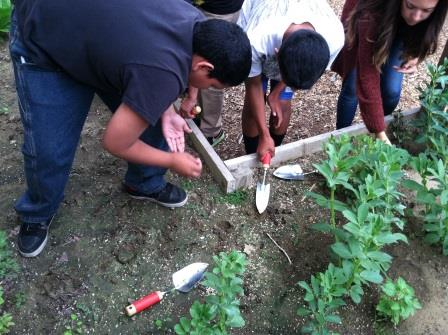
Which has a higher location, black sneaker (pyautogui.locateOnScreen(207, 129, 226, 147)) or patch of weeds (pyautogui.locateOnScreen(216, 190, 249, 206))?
patch of weeds (pyautogui.locateOnScreen(216, 190, 249, 206))

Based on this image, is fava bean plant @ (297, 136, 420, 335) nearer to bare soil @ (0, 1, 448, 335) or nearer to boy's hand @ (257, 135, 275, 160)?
bare soil @ (0, 1, 448, 335)

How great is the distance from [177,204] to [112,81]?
988mm

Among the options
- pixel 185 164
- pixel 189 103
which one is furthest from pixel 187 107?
pixel 185 164

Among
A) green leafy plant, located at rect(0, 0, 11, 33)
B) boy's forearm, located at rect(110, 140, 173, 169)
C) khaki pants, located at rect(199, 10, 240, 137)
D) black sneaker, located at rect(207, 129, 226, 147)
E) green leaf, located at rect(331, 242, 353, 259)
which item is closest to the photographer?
boy's forearm, located at rect(110, 140, 173, 169)

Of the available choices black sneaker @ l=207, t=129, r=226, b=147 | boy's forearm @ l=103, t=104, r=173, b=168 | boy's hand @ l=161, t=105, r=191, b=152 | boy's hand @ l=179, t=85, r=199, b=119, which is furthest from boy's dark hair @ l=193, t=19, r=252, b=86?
black sneaker @ l=207, t=129, r=226, b=147

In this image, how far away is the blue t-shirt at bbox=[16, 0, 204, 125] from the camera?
1496 mm

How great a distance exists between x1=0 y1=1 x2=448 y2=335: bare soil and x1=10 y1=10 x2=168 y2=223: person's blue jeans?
29 centimetres

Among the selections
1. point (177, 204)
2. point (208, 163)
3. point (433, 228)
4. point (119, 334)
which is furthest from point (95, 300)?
point (433, 228)

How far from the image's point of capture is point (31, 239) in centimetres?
217

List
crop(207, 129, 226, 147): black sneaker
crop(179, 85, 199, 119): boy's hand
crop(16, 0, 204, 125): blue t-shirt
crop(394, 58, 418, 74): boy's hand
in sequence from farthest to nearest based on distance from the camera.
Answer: crop(207, 129, 226, 147): black sneaker < crop(394, 58, 418, 74): boy's hand < crop(179, 85, 199, 119): boy's hand < crop(16, 0, 204, 125): blue t-shirt

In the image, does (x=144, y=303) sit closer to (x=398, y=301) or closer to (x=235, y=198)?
(x=235, y=198)

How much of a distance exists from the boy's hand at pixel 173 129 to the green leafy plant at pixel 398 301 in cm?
110

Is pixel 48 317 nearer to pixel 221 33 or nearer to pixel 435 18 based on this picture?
pixel 221 33

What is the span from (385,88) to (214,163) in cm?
120
